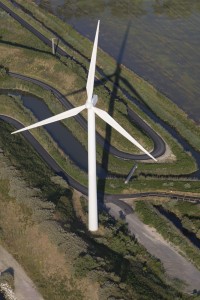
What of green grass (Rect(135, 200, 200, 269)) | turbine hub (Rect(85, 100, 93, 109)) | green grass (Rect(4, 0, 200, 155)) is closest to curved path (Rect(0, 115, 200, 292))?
green grass (Rect(135, 200, 200, 269))

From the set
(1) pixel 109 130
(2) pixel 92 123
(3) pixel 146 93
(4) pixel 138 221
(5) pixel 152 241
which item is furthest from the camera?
(3) pixel 146 93

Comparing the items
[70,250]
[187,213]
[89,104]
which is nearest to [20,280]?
[70,250]

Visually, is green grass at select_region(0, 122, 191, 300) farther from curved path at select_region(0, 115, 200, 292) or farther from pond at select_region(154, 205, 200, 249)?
pond at select_region(154, 205, 200, 249)

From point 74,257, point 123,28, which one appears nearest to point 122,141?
point 74,257

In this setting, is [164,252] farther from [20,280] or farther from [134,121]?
[134,121]

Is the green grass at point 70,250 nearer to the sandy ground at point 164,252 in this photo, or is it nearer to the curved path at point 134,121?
the sandy ground at point 164,252

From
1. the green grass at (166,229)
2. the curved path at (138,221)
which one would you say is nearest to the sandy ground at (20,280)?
the curved path at (138,221)

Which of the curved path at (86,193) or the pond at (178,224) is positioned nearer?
the pond at (178,224)
